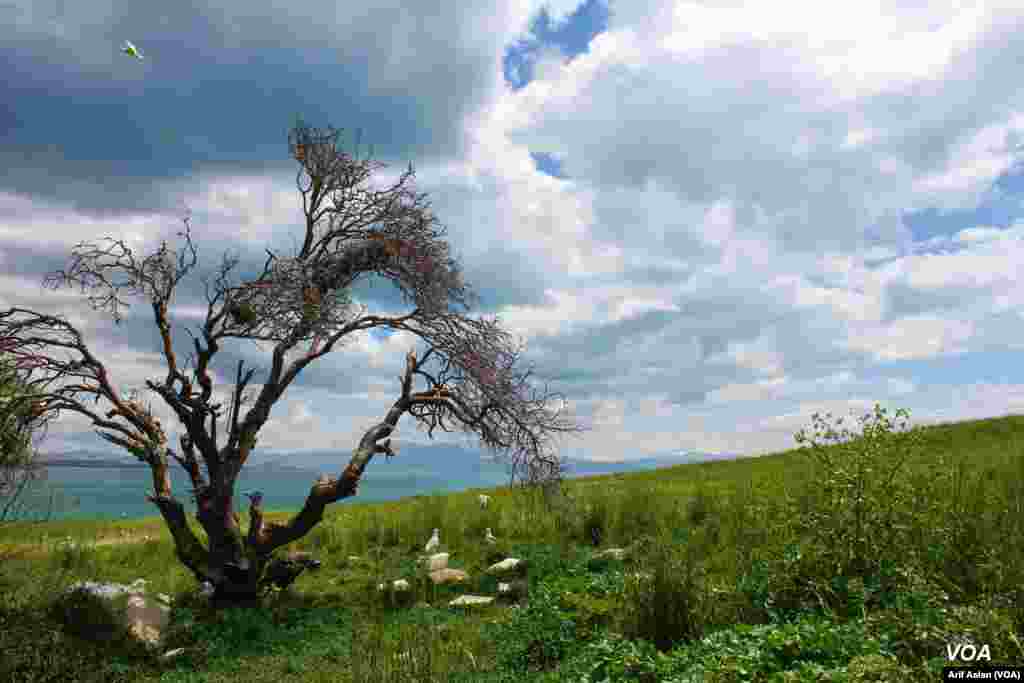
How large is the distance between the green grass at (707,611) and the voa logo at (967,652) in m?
0.15

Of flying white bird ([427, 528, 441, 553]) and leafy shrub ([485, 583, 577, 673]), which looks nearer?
leafy shrub ([485, 583, 577, 673])

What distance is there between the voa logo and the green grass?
0.15 meters

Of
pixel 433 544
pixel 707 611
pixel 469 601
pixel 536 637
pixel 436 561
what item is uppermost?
pixel 707 611

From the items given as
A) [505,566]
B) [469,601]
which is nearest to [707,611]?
[469,601]

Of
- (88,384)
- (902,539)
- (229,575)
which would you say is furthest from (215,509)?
(902,539)

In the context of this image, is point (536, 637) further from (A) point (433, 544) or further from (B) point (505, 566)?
(A) point (433, 544)

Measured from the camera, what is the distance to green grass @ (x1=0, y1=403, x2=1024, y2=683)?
6648 millimetres

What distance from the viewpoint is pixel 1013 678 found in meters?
5.41

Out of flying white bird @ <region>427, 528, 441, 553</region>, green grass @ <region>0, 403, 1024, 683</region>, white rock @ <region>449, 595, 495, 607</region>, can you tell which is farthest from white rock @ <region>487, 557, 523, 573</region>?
flying white bird @ <region>427, 528, 441, 553</region>

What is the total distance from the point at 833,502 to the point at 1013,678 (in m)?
3.76

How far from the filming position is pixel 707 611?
862 centimetres

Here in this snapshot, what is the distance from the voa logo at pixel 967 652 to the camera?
5739 millimetres

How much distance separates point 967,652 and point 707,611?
3.16 metres

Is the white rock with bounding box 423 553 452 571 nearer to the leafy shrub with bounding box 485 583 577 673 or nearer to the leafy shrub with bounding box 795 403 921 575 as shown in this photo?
the leafy shrub with bounding box 485 583 577 673
